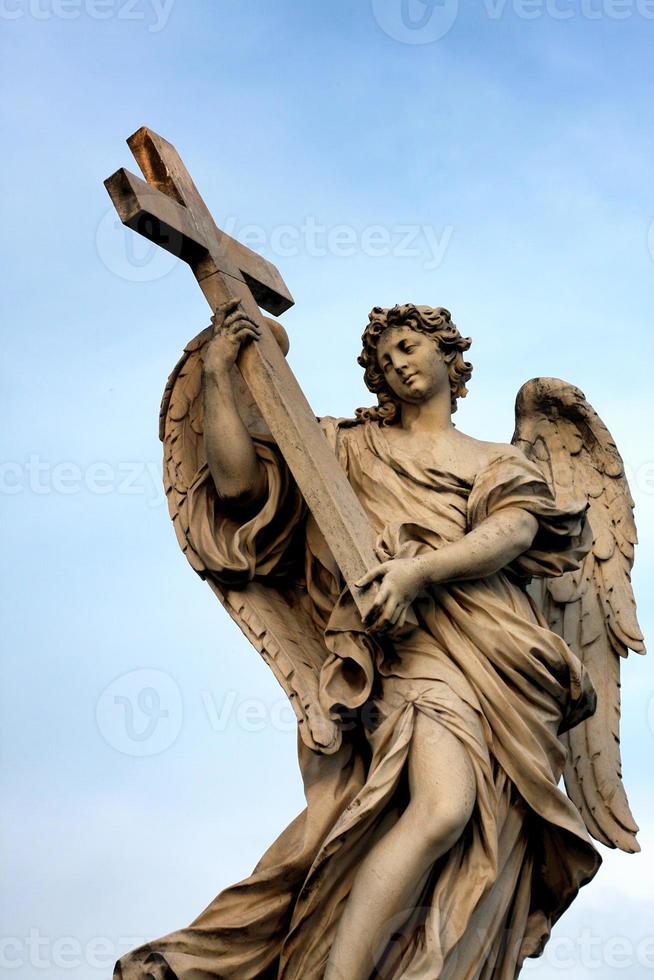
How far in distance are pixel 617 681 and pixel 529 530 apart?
1.13 m

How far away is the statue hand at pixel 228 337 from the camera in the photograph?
29.1 ft

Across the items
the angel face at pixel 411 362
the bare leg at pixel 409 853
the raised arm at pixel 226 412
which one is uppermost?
the angel face at pixel 411 362

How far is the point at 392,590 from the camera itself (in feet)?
27.4

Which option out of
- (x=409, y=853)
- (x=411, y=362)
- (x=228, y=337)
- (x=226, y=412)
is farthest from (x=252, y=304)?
(x=409, y=853)

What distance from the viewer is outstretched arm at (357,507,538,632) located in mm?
8352

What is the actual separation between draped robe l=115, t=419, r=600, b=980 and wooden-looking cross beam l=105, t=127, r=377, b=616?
208mm

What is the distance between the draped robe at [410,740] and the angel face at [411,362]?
36cm

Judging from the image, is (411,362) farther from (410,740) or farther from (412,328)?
(410,740)

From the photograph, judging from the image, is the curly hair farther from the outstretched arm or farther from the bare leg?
the bare leg

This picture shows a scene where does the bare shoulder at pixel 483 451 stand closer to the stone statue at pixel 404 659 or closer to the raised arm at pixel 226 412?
the stone statue at pixel 404 659

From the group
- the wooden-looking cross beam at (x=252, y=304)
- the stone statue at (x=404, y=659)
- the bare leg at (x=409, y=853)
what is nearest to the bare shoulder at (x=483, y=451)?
the stone statue at (x=404, y=659)

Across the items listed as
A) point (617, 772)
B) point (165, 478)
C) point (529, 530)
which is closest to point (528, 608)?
point (529, 530)

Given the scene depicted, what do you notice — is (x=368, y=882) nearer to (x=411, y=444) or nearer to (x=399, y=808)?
(x=399, y=808)

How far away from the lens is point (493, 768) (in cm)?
848
